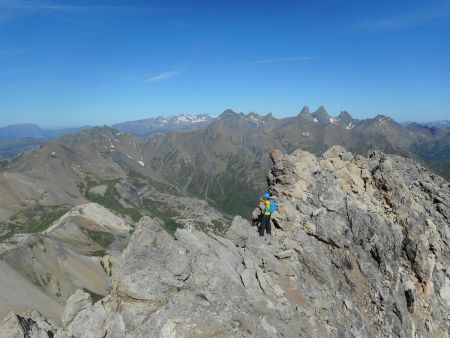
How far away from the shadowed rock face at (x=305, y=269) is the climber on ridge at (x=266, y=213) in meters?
1.02

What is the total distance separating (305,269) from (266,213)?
6.18 m

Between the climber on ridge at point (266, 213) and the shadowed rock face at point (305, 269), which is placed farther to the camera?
the climber on ridge at point (266, 213)

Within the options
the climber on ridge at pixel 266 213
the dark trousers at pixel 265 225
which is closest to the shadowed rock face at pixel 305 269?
the dark trousers at pixel 265 225

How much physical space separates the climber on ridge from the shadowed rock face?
1023 millimetres

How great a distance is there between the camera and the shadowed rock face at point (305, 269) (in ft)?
86.2

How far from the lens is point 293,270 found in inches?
1371

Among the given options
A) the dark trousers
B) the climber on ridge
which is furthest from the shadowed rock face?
the climber on ridge

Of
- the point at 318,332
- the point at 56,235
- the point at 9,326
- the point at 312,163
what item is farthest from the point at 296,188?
the point at 56,235

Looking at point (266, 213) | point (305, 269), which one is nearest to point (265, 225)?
point (266, 213)

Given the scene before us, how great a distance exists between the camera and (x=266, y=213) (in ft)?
123

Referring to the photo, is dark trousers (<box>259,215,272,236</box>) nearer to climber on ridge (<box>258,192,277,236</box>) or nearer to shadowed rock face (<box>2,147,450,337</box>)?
climber on ridge (<box>258,192,277,236</box>)

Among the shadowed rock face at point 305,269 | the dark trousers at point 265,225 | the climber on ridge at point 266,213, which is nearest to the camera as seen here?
the shadowed rock face at point 305,269

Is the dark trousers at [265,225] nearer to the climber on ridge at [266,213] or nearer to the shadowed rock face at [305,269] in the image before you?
the climber on ridge at [266,213]

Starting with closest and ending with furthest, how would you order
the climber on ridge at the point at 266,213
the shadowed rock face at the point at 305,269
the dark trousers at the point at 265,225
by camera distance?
1. the shadowed rock face at the point at 305,269
2. the climber on ridge at the point at 266,213
3. the dark trousers at the point at 265,225
